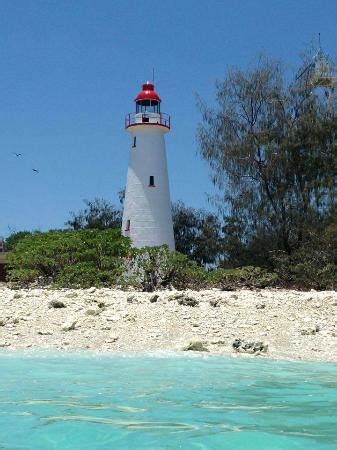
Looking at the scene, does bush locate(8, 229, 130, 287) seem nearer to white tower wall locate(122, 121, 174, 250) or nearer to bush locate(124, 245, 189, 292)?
bush locate(124, 245, 189, 292)

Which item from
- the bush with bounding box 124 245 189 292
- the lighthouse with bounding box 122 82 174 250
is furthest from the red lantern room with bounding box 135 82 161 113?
the bush with bounding box 124 245 189 292

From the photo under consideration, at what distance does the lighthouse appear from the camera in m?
35.6

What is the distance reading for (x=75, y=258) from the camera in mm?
24125

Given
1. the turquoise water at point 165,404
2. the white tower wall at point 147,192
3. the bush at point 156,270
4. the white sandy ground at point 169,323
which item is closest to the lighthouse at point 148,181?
the white tower wall at point 147,192

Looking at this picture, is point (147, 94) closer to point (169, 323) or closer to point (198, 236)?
point (198, 236)

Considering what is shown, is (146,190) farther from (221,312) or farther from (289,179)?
(221,312)

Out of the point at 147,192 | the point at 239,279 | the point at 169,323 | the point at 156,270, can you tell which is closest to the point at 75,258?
the point at 156,270

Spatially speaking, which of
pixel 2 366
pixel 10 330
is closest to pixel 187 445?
pixel 2 366

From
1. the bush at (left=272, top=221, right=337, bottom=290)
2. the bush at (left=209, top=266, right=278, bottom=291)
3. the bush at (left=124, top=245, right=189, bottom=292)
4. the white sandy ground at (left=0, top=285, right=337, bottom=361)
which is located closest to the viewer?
the white sandy ground at (left=0, top=285, right=337, bottom=361)

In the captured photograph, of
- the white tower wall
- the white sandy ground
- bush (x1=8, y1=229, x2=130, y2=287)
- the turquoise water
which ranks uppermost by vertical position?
the white tower wall

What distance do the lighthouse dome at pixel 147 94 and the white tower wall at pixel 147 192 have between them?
4.09 feet

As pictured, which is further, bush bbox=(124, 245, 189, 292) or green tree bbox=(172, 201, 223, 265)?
green tree bbox=(172, 201, 223, 265)

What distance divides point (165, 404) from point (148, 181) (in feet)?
95.7

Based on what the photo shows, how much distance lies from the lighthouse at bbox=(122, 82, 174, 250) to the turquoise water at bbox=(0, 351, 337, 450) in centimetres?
2432
